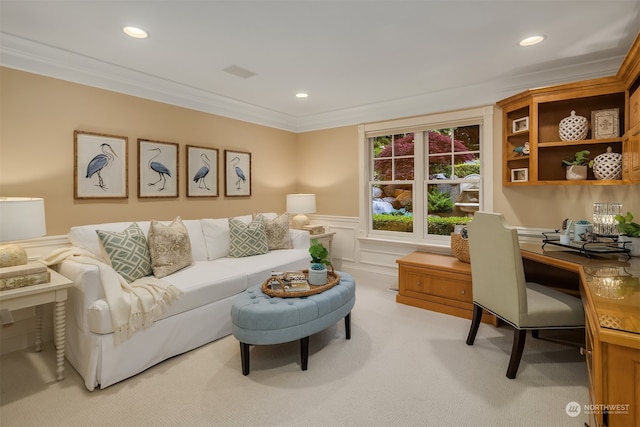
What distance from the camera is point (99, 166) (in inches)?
120

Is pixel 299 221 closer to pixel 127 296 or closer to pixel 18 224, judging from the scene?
pixel 127 296

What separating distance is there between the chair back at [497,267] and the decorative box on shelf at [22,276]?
3042mm

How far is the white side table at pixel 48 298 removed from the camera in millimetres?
1976

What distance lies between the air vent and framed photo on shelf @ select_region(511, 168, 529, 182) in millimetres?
2832

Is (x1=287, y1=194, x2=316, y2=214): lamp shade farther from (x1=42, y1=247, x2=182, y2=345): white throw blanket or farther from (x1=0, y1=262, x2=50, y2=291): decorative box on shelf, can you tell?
(x1=0, y1=262, x2=50, y2=291): decorative box on shelf

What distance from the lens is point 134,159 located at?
3.32m

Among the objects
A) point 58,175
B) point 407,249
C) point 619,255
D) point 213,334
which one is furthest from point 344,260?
point 58,175

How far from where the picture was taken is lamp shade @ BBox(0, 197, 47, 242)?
2041 mm

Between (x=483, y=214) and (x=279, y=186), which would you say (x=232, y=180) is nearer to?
(x=279, y=186)

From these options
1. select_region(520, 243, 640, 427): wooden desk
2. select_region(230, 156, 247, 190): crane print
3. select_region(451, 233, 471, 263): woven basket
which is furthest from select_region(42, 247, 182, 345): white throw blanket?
select_region(451, 233, 471, 263): woven basket

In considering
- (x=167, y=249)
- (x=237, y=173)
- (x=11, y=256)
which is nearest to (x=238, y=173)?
(x=237, y=173)

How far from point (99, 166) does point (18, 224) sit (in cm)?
110

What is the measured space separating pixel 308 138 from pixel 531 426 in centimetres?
428

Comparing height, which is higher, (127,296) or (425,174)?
(425,174)
